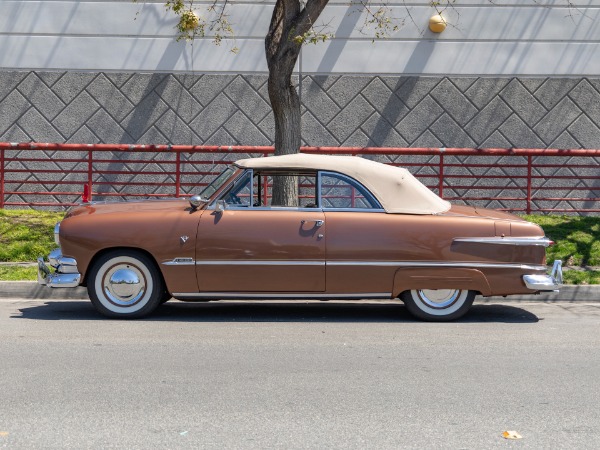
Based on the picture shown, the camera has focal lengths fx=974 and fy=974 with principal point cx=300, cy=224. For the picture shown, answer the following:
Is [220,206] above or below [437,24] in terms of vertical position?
below

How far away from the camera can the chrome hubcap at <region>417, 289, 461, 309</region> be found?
914 cm

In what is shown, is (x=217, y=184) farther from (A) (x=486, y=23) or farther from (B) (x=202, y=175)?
(A) (x=486, y=23)

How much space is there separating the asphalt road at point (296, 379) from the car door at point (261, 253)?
391 millimetres

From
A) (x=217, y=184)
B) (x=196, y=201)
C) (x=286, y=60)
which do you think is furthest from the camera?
(x=286, y=60)

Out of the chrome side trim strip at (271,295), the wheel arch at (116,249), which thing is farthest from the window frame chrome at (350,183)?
the wheel arch at (116,249)

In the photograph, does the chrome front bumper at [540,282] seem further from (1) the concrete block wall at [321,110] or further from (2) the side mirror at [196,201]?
(1) the concrete block wall at [321,110]

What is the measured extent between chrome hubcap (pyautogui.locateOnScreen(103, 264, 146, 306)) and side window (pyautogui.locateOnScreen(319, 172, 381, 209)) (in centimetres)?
186

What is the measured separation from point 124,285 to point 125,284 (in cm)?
1

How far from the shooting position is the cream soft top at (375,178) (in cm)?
912

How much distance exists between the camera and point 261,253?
8898 millimetres

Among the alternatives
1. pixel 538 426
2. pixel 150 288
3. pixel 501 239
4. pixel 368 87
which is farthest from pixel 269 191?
pixel 368 87

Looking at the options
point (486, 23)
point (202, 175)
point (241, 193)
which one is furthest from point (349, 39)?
point (241, 193)

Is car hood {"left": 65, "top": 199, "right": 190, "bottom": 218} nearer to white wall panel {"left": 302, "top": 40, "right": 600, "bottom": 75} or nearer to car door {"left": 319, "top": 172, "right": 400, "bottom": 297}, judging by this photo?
car door {"left": 319, "top": 172, "right": 400, "bottom": 297}

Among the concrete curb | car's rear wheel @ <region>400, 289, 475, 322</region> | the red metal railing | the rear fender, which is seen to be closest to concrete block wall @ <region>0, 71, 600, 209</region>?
the red metal railing
